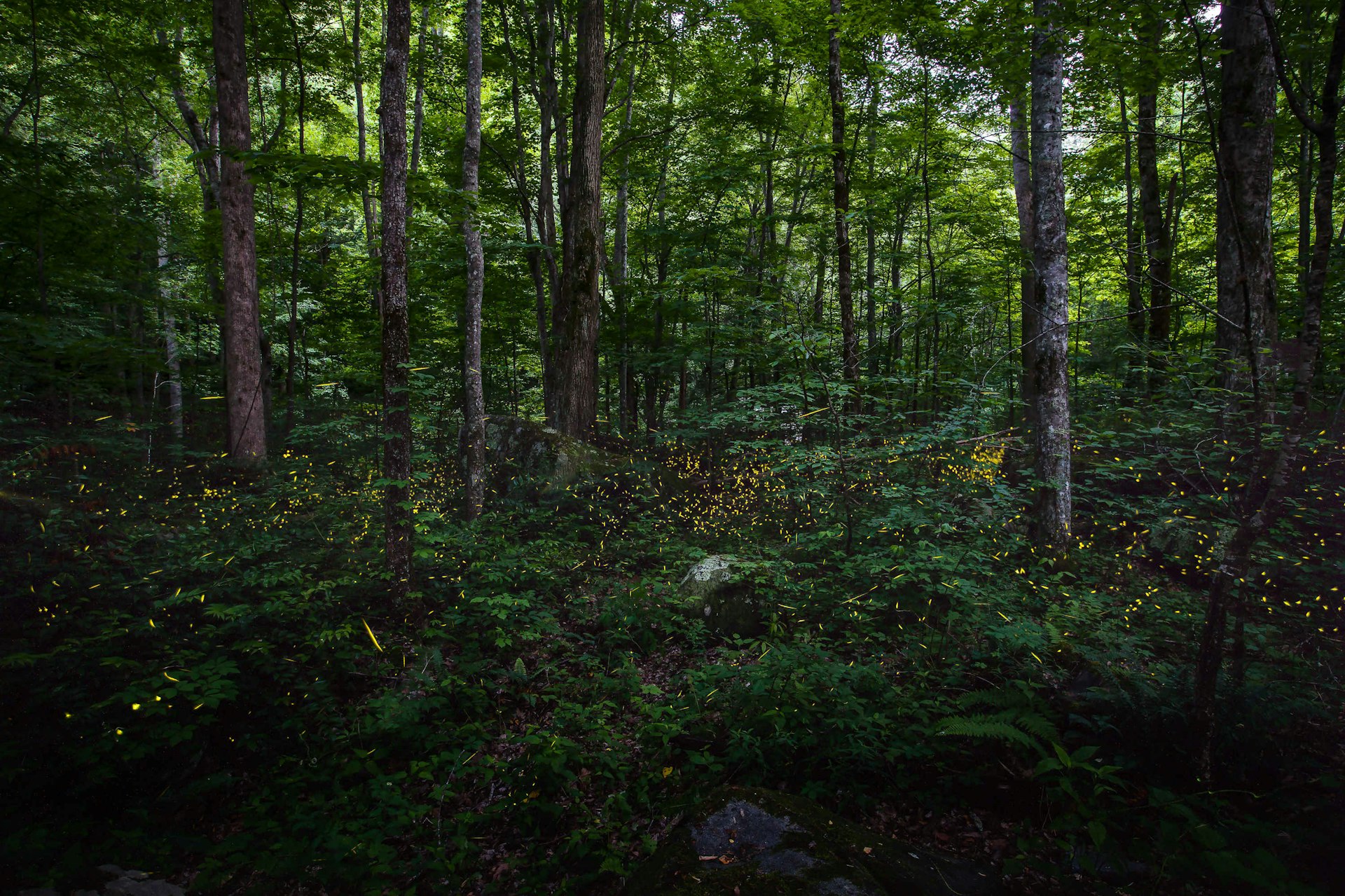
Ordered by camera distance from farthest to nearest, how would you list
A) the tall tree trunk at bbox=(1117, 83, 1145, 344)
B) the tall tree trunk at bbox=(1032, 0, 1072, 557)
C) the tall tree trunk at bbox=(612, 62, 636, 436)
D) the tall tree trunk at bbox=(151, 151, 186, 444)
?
the tall tree trunk at bbox=(612, 62, 636, 436), the tall tree trunk at bbox=(151, 151, 186, 444), the tall tree trunk at bbox=(1117, 83, 1145, 344), the tall tree trunk at bbox=(1032, 0, 1072, 557)

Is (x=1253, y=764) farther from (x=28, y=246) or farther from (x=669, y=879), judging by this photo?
(x=28, y=246)

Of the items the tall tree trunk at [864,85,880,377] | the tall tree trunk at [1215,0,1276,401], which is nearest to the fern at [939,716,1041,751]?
the tall tree trunk at [1215,0,1276,401]

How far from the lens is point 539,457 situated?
9586mm

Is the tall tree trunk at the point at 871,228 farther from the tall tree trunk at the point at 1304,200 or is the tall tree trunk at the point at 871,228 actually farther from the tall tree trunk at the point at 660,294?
the tall tree trunk at the point at 1304,200

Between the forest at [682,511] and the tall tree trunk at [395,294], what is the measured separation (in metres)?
0.05

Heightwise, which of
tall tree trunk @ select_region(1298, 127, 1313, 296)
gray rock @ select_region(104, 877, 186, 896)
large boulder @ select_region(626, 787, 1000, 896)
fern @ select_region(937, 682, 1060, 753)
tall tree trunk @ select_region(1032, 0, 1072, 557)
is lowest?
gray rock @ select_region(104, 877, 186, 896)

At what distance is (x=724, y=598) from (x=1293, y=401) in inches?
188

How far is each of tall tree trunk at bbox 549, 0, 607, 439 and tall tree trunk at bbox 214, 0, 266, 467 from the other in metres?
4.83

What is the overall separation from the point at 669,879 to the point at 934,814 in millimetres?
1778

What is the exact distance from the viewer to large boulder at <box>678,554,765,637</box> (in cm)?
607

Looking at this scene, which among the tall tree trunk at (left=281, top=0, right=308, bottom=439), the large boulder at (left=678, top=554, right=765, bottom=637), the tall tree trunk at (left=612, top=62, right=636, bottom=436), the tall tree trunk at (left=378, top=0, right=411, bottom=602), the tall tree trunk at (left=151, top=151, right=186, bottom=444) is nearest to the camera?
the tall tree trunk at (left=378, top=0, right=411, bottom=602)

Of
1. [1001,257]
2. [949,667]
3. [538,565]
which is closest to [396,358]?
[538,565]

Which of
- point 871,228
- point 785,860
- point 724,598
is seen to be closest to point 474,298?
point 724,598

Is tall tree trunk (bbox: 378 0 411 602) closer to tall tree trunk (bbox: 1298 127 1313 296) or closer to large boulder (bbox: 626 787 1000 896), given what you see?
large boulder (bbox: 626 787 1000 896)
